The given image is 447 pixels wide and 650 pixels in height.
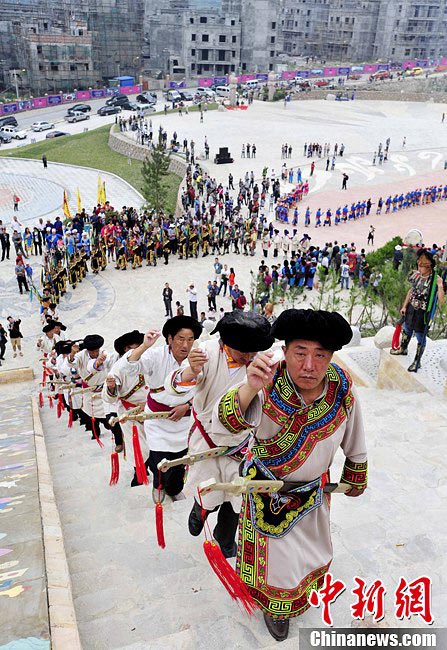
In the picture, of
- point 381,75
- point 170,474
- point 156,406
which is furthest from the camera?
point 381,75

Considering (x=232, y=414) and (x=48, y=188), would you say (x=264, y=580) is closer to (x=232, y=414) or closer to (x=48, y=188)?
(x=232, y=414)

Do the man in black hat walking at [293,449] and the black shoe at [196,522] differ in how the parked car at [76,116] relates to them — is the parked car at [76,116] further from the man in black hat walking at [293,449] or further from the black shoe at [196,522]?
the man in black hat walking at [293,449]

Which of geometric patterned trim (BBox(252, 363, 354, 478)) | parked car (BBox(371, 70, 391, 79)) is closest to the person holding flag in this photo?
geometric patterned trim (BBox(252, 363, 354, 478))

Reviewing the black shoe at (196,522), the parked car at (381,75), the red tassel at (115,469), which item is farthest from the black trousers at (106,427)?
the parked car at (381,75)

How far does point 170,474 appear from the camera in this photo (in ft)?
15.1

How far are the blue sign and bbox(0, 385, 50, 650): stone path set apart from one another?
161 ft

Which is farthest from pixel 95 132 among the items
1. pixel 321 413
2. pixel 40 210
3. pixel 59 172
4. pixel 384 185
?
pixel 321 413

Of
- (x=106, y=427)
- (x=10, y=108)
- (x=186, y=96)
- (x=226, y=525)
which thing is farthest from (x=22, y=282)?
(x=186, y=96)

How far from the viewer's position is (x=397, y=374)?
692 cm

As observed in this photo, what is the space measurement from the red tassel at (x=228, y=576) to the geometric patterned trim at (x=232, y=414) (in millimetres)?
801

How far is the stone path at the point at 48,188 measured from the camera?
25.8 metres

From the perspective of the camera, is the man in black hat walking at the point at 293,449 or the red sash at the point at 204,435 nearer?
the man in black hat walking at the point at 293,449

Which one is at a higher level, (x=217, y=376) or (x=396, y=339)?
(x=217, y=376)

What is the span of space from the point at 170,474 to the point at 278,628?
1.76 meters
